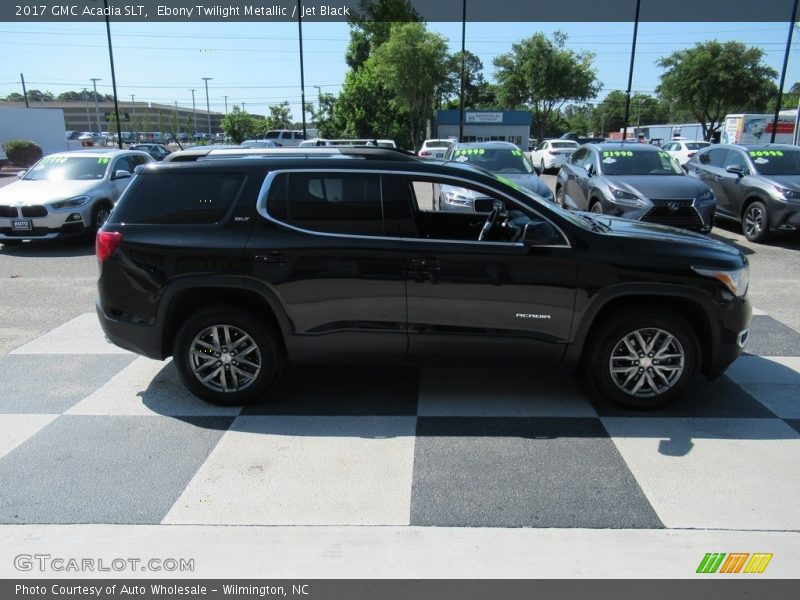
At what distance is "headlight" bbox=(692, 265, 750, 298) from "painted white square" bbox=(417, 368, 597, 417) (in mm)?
1245

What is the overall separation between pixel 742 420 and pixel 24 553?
14.6 ft

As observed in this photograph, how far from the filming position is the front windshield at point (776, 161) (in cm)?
1128

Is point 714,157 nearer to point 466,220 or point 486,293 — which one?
point 466,220

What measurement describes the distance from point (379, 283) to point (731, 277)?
2.45 m

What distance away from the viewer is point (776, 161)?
1144cm

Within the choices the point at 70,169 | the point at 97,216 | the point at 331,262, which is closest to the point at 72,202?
the point at 97,216

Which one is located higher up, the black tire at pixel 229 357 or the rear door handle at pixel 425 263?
the rear door handle at pixel 425 263

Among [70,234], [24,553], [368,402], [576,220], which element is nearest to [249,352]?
[368,402]

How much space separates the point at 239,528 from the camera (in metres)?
3.14

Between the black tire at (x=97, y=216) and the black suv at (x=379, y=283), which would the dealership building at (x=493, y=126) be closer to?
the black tire at (x=97, y=216)

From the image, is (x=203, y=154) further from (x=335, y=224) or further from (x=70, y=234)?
(x=70, y=234)

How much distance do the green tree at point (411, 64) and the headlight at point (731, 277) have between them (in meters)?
37.3

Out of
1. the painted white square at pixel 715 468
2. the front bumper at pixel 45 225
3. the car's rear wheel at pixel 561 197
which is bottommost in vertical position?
the painted white square at pixel 715 468

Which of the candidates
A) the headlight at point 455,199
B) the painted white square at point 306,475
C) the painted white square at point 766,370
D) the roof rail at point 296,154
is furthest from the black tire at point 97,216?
the painted white square at point 766,370
